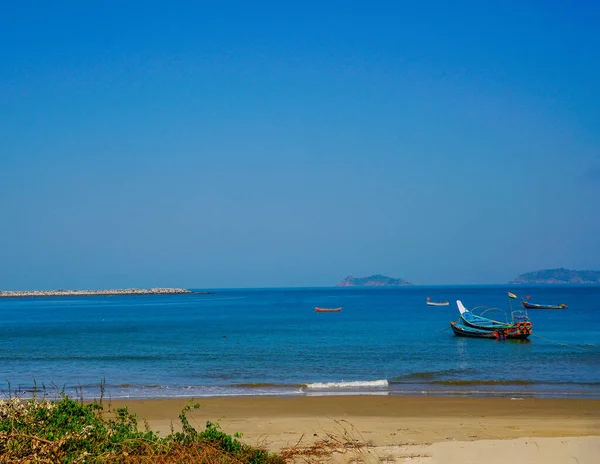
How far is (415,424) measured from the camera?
50.0 feet

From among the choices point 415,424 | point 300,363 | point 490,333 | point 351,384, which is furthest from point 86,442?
point 490,333

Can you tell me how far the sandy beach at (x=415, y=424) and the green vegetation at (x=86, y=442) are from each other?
83.4 inches

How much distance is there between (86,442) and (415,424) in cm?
995

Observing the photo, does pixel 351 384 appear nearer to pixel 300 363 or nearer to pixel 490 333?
pixel 300 363

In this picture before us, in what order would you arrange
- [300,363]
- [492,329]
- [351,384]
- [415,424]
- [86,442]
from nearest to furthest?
[86,442] < [415,424] < [351,384] < [300,363] < [492,329]

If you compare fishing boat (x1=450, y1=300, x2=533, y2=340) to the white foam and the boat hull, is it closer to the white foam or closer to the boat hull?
the boat hull

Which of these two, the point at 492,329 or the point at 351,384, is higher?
the point at 492,329

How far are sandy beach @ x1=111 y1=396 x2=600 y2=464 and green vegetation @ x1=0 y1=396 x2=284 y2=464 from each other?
6.95 ft

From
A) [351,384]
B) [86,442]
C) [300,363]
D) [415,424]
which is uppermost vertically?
[86,442]

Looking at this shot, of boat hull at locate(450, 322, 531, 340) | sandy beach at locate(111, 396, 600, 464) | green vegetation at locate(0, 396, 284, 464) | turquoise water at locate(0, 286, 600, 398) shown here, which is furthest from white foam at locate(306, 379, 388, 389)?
boat hull at locate(450, 322, 531, 340)

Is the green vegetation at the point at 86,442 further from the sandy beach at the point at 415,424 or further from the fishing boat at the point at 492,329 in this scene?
the fishing boat at the point at 492,329

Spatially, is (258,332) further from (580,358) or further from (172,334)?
(580,358)

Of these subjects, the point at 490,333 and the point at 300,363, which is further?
the point at 490,333

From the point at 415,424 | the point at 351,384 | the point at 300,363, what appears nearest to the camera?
the point at 415,424
